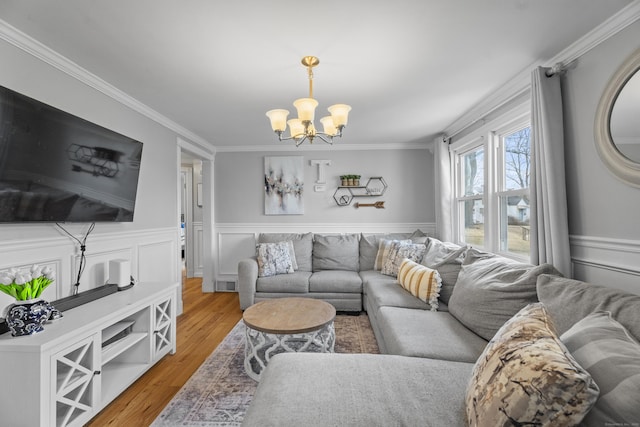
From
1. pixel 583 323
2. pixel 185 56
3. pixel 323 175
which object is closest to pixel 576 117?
pixel 583 323

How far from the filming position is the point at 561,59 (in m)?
1.85

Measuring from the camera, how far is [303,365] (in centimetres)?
130

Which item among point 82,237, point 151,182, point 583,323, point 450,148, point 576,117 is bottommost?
point 583,323

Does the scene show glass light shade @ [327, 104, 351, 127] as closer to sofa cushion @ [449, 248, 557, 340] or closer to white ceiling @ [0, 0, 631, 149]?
white ceiling @ [0, 0, 631, 149]

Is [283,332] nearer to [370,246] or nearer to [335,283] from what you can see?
[335,283]

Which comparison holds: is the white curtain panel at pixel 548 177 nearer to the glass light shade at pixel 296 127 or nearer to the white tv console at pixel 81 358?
the glass light shade at pixel 296 127

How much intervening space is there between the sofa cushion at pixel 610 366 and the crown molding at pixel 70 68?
306cm

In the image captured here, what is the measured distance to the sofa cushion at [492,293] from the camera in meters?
1.59

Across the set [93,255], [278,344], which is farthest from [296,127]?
[93,255]

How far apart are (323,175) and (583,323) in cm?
354

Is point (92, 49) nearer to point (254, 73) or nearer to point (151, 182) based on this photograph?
point (254, 73)

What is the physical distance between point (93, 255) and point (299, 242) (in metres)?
2.33

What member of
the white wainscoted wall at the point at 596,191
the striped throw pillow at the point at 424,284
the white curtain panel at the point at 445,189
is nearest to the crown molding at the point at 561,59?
the white wainscoted wall at the point at 596,191

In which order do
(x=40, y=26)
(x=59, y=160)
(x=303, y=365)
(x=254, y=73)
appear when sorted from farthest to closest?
1. (x=254, y=73)
2. (x=59, y=160)
3. (x=40, y=26)
4. (x=303, y=365)
